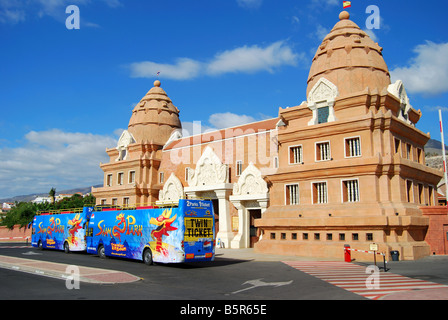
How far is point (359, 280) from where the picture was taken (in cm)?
1534

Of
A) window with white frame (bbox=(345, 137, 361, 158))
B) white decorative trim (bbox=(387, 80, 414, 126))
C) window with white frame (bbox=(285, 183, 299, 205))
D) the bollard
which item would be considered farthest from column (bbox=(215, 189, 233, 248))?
white decorative trim (bbox=(387, 80, 414, 126))

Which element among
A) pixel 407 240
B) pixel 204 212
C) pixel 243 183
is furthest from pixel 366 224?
pixel 243 183

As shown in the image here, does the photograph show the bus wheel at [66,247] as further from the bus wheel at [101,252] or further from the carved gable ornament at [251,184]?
the carved gable ornament at [251,184]

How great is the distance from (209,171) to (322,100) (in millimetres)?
13495

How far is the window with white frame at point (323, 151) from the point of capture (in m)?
28.1

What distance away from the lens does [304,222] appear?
88.9 ft

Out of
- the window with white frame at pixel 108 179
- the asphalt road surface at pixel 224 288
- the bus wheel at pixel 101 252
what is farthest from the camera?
the window with white frame at pixel 108 179

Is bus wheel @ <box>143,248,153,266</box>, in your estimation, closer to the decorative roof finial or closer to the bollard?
the bollard

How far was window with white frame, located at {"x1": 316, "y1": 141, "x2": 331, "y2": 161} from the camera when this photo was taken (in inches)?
1106

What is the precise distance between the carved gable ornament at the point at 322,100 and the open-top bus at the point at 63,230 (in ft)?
61.9

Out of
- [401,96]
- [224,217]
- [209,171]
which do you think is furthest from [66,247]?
[401,96]

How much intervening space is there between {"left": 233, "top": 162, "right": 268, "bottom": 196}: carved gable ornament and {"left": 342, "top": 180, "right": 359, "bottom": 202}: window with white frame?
801 centimetres

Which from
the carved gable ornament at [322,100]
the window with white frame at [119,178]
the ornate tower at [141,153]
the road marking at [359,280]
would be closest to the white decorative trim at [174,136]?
the ornate tower at [141,153]
